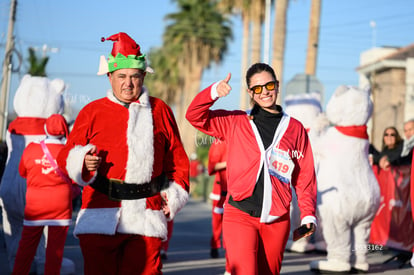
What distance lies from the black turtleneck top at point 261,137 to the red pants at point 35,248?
8.61 ft

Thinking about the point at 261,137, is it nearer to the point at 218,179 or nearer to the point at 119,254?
the point at 119,254

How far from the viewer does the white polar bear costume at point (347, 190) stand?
8.78 m

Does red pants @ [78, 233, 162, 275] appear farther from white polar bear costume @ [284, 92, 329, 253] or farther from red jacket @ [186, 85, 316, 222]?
white polar bear costume @ [284, 92, 329, 253]

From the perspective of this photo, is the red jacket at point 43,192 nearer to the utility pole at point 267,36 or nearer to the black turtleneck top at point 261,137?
the black turtleneck top at point 261,137

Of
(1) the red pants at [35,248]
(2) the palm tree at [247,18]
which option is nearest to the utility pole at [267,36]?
(2) the palm tree at [247,18]

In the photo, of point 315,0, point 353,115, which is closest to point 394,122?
point 315,0

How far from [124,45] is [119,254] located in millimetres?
1360

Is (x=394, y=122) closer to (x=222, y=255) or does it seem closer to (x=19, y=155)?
(x=222, y=255)

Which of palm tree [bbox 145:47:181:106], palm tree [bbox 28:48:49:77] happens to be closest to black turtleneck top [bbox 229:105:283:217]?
palm tree [bbox 28:48:49:77]

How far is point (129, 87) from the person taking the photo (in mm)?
4461

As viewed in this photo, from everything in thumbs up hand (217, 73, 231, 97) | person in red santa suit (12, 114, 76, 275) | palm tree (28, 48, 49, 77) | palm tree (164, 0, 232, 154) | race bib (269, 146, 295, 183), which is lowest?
person in red santa suit (12, 114, 76, 275)

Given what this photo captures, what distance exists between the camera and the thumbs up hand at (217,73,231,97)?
445 cm

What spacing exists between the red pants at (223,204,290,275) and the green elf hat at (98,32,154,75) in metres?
1.24

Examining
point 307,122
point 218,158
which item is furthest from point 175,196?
point 307,122
